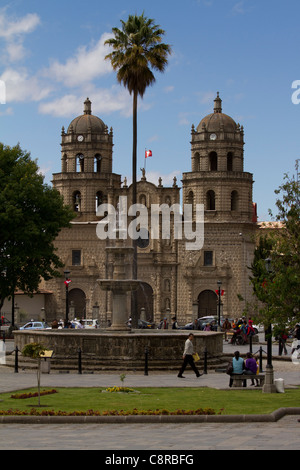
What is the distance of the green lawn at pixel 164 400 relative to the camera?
53.0 feet

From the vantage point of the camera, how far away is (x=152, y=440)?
A: 12602 mm

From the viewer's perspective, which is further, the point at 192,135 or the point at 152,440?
the point at 192,135

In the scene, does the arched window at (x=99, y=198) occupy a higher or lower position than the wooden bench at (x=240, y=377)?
higher

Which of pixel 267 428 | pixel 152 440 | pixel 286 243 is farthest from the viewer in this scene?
pixel 286 243

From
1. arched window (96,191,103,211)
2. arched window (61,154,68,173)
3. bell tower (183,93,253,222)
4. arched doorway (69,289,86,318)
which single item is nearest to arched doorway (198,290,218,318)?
bell tower (183,93,253,222)

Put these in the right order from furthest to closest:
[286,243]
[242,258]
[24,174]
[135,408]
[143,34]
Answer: [242,258] < [24,174] < [143,34] < [286,243] < [135,408]

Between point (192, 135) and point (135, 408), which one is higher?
point (192, 135)

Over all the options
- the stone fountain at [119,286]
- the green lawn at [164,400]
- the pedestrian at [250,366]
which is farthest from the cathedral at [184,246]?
the green lawn at [164,400]

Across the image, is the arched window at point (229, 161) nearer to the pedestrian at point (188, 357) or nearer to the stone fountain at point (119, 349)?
the stone fountain at point (119, 349)

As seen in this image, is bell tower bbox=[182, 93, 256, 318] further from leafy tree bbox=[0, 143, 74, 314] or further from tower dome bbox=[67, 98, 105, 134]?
leafy tree bbox=[0, 143, 74, 314]

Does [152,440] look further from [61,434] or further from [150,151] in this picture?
[150,151]

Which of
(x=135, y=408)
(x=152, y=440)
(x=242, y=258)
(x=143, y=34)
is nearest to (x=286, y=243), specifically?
(x=135, y=408)

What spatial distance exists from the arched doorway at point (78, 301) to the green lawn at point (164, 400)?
4630 centimetres

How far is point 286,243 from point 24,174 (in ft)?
84.5
